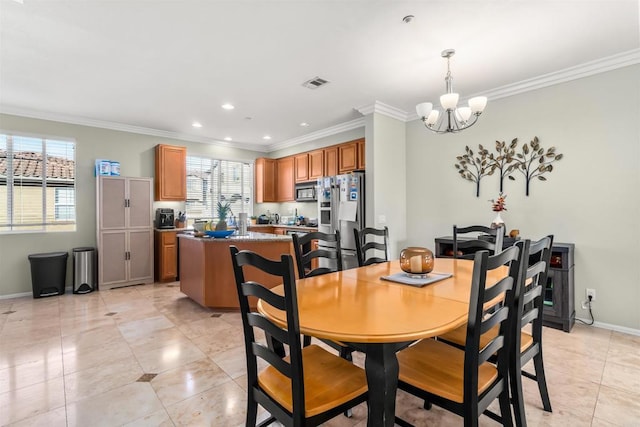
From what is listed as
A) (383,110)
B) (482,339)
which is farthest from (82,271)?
(482,339)

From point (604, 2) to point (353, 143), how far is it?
10.5 ft

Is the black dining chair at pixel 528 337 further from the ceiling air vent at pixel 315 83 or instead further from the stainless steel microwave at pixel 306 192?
the stainless steel microwave at pixel 306 192

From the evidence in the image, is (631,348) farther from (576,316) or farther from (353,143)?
(353,143)

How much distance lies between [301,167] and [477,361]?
17.1 ft

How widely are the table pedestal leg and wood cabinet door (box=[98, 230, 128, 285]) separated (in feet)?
16.5

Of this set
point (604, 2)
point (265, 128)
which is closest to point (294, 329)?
point (604, 2)

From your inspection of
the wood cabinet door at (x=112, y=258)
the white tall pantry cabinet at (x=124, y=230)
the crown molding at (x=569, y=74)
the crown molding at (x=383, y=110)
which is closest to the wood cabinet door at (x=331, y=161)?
the crown molding at (x=383, y=110)

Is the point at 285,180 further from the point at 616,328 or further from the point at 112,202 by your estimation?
the point at 616,328

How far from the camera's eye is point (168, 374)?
2.34 meters

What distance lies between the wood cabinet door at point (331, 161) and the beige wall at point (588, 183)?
2177 millimetres

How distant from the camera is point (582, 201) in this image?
10.7 ft

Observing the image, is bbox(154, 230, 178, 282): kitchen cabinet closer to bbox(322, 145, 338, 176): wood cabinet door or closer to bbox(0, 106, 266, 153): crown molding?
bbox(0, 106, 266, 153): crown molding

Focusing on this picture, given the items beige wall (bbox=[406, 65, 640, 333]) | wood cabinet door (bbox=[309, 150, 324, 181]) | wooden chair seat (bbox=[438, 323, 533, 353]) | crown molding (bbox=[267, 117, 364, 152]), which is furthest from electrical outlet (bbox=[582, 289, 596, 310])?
wood cabinet door (bbox=[309, 150, 324, 181])

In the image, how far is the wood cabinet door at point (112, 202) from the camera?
4.79 metres
